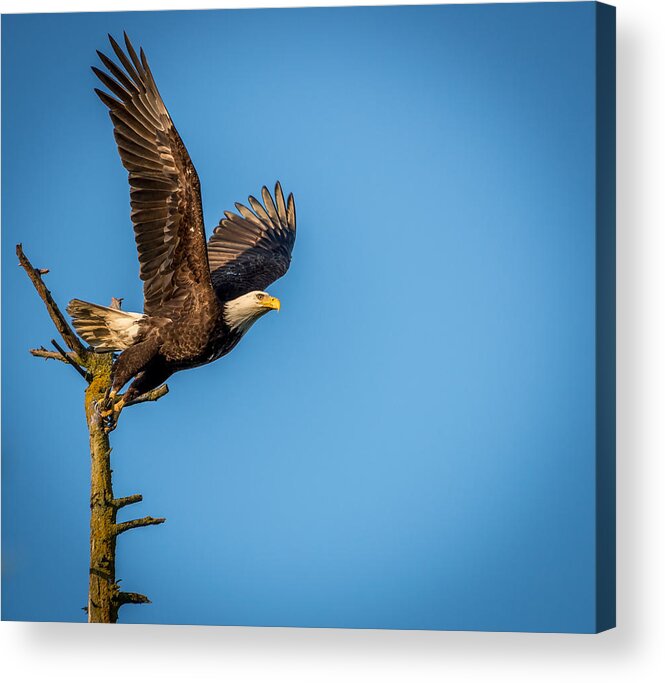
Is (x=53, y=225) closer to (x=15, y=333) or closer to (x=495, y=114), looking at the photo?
(x=15, y=333)

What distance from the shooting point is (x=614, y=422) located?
22.1 feet

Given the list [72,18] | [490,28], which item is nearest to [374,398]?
[490,28]

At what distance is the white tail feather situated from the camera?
7117mm

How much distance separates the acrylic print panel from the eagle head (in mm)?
99

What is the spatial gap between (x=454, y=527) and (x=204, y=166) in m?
1.95

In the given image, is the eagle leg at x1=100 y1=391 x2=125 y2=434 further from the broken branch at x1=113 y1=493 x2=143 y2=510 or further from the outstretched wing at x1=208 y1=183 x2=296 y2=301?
the outstretched wing at x1=208 y1=183 x2=296 y2=301

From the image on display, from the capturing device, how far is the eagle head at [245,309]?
7.04 meters

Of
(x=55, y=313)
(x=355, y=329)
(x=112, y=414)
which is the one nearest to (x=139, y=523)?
(x=112, y=414)

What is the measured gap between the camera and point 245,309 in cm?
709

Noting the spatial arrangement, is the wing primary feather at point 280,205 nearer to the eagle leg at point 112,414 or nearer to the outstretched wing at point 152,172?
the outstretched wing at point 152,172

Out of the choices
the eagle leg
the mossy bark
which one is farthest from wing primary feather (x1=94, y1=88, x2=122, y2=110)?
the eagle leg

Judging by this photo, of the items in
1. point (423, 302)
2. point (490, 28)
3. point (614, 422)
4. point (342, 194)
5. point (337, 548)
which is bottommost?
point (337, 548)

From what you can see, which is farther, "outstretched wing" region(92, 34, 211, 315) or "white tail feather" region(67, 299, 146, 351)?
"white tail feather" region(67, 299, 146, 351)

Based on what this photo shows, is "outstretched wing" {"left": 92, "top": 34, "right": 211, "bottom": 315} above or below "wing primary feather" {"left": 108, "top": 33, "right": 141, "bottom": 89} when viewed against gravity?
below
